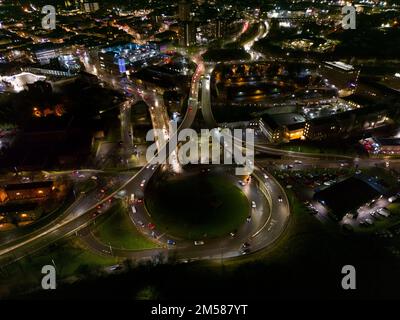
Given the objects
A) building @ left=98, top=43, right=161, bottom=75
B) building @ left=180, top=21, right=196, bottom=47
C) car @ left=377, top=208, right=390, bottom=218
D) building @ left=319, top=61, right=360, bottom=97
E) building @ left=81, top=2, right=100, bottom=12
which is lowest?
car @ left=377, top=208, right=390, bottom=218

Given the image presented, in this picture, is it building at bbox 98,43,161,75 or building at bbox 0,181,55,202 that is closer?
building at bbox 0,181,55,202

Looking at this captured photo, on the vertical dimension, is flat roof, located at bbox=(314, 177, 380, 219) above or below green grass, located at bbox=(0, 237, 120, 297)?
above

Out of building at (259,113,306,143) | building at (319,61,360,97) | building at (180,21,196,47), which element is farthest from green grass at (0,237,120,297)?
building at (180,21,196,47)

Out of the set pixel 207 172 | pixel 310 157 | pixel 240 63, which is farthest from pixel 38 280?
pixel 240 63

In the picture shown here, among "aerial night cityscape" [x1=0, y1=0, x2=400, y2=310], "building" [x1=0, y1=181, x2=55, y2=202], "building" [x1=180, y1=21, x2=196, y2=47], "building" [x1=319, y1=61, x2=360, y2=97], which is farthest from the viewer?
"building" [x1=180, y1=21, x2=196, y2=47]

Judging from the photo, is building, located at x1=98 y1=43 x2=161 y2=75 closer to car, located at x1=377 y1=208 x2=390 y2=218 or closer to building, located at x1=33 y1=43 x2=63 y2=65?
building, located at x1=33 y1=43 x2=63 y2=65

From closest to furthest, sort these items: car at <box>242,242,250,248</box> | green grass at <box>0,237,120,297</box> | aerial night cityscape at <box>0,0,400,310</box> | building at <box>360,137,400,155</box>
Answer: aerial night cityscape at <box>0,0,400,310</box> → green grass at <box>0,237,120,297</box> → car at <box>242,242,250,248</box> → building at <box>360,137,400,155</box>

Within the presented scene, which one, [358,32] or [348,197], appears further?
[358,32]

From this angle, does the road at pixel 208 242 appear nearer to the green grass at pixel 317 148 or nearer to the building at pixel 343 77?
the green grass at pixel 317 148
